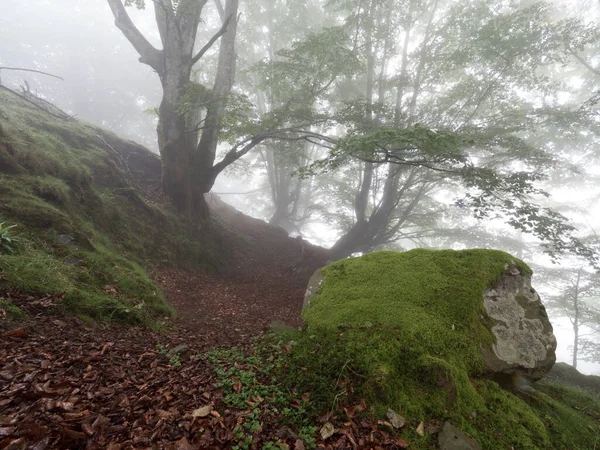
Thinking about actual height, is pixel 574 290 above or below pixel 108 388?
above

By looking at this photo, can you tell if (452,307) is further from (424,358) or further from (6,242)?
(6,242)

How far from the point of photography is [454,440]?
2088 millimetres

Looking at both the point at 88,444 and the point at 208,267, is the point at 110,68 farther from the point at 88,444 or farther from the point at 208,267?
the point at 88,444

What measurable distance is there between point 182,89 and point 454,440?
9748mm

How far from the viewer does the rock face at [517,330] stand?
294cm

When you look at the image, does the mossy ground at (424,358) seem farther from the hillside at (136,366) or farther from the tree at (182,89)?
the tree at (182,89)

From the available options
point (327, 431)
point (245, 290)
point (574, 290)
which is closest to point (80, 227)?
point (245, 290)

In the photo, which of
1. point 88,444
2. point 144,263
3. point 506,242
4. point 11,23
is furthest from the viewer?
point 11,23

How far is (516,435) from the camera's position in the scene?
2.29 m

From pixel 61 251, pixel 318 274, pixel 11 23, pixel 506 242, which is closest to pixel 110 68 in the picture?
pixel 11 23

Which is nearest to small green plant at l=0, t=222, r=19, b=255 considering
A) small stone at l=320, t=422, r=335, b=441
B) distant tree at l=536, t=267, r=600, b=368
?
small stone at l=320, t=422, r=335, b=441

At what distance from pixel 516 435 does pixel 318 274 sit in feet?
8.88

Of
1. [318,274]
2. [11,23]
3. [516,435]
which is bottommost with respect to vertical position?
[516,435]

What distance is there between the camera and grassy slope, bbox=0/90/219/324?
3.66 metres
